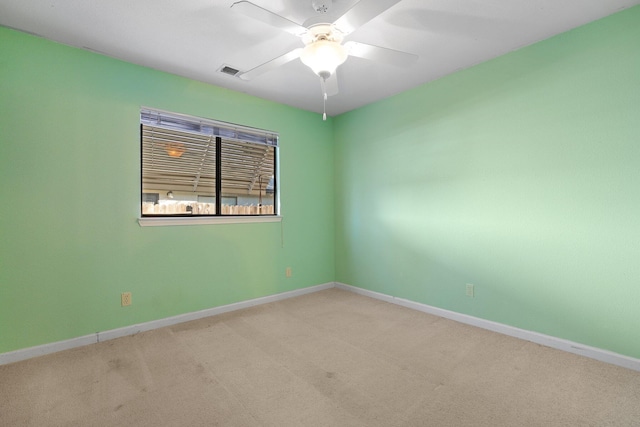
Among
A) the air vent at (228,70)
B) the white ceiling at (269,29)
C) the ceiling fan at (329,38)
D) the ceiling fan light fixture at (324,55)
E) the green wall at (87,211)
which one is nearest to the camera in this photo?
the ceiling fan at (329,38)

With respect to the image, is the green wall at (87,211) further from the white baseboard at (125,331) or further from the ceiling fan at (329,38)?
the ceiling fan at (329,38)

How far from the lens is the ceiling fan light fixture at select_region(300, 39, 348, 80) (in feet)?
5.44

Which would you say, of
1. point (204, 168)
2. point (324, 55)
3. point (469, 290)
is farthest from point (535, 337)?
point (204, 168)

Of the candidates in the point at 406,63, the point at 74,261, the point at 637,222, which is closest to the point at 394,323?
the point at 637,222

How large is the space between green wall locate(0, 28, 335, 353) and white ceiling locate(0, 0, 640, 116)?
0.25 m

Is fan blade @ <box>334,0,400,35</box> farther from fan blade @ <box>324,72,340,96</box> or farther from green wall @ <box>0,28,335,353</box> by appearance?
green wall @ <box>0,28,335,353</box>

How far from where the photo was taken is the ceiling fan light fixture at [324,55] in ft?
5.44

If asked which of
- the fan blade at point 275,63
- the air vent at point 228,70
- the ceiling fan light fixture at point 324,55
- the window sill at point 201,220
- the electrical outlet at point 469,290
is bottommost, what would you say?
the electrical outlet at point 469,290

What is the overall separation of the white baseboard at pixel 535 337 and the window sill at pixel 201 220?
1797mm

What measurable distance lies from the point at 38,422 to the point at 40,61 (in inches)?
96.6

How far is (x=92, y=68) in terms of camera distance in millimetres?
2354

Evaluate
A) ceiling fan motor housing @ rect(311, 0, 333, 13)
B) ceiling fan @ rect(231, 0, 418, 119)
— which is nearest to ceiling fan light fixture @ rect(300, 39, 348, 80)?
ceiling fan @ rect(231, 0, 418, 119)

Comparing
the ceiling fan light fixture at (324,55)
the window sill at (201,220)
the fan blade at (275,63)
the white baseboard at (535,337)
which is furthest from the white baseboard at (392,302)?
the ceiling fan light fixture at (324,55)

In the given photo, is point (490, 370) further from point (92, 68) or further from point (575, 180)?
point (92, 68)
